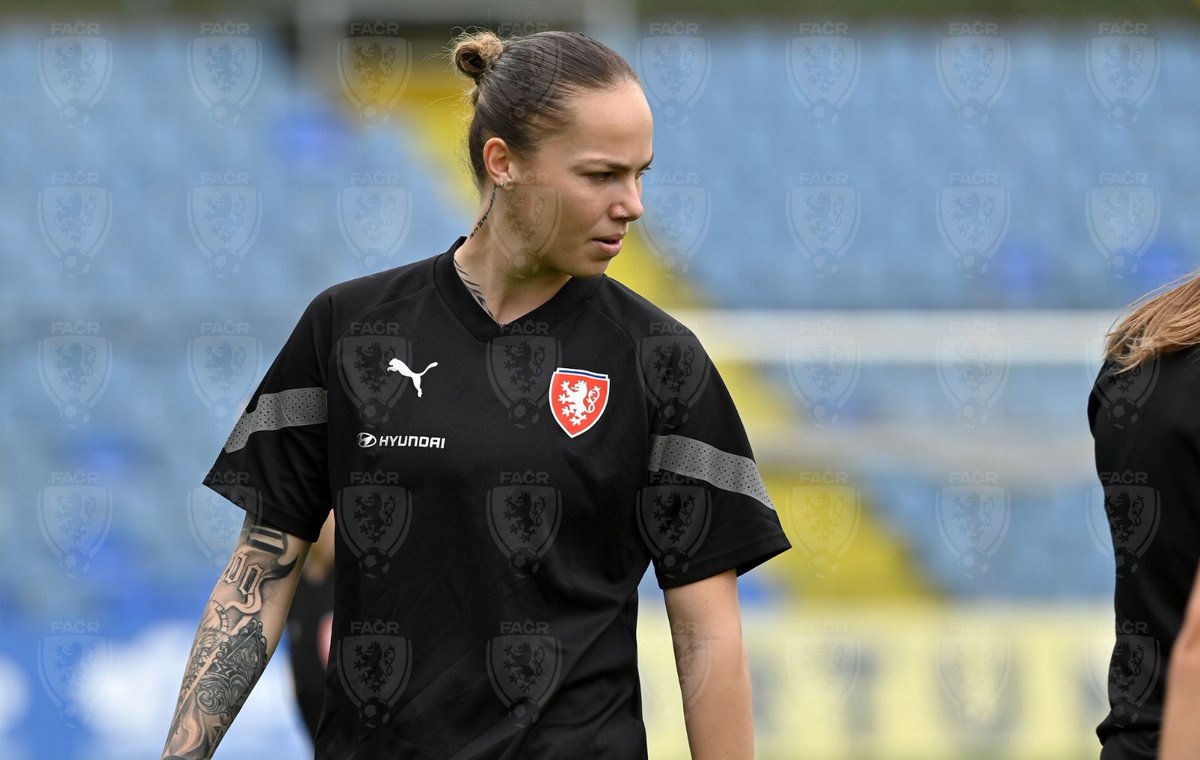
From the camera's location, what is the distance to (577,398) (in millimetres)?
2152

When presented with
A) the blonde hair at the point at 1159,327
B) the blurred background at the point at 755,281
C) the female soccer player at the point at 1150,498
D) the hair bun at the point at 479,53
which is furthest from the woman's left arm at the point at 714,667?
the blurred background at the point at 755,281

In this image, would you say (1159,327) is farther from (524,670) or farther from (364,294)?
(364,294)

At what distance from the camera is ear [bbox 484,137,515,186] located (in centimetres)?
219

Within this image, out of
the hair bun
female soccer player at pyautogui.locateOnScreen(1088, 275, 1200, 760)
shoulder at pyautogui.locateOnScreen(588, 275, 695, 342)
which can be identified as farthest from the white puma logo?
female soccer player at pyautogui.locateOnScreen(1088, 275, 1200, 760)

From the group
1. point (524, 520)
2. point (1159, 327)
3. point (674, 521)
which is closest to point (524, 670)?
point (524, 520)

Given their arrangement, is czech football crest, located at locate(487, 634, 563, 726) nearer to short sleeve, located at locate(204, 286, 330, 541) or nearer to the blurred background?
short sleeve, located at locate(204, 286, 330, 541)

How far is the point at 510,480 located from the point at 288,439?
360 millimetres

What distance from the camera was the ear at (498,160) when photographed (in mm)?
2191

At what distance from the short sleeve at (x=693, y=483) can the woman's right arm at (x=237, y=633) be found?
53 cm

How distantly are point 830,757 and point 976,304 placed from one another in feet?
7.96

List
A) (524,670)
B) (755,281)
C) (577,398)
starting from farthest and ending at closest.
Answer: (755,281) → (577,398) → (524,670)

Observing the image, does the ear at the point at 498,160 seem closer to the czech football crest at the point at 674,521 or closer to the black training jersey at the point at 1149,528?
the czech football crest at the point at 674,521

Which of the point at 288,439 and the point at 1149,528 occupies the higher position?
the point at 288,439

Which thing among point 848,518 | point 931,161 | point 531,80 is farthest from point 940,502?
point 531,80
